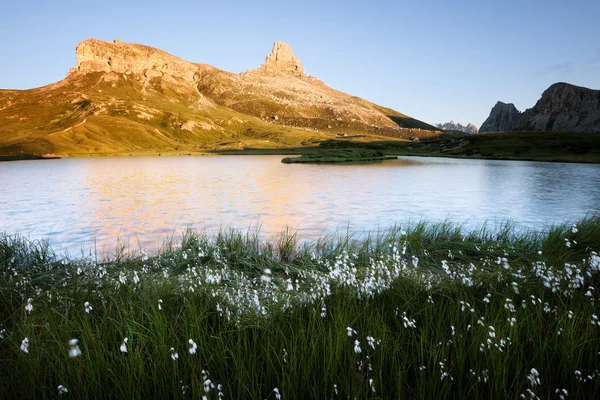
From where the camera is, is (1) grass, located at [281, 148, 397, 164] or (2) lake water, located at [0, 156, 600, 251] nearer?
(2) lake water, located at [0, 156, 600, 251]

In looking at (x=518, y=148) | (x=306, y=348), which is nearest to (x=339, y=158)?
(x=518, y=148)

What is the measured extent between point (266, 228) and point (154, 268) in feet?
26.4

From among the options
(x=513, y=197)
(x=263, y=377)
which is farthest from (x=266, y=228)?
(x=513, y=197)

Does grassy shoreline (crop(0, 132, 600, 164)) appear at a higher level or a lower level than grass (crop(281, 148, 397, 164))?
higher

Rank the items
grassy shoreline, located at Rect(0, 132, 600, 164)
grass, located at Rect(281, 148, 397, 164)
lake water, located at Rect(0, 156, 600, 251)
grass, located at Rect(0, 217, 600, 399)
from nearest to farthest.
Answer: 1. grass, located at Rect(0, 217, 600, 399)
2. lake water, located at Rect(0, 156, 600, 251)
3. grass, located at Rect(281, 148, 397, 164)
4. grassy shoreline, located at Rect(0, 132, 600, 164)

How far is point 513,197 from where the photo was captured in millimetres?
29406

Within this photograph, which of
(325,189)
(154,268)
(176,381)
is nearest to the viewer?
(176,381)

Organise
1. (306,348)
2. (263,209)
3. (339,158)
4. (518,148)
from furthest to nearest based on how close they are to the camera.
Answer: (518,148) → (339,158) → (263,209) → (306,348)

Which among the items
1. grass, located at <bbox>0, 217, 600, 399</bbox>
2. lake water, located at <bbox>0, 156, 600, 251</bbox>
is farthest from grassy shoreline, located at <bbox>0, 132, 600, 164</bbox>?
grass, located at <bbox>0, 217, 600, 399</bbox>

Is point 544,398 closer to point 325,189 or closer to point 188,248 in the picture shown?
point 188,248

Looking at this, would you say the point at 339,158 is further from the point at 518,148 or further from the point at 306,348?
the point at 306,348

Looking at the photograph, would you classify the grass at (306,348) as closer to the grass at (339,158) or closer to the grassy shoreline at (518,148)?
the grass at (339,158)

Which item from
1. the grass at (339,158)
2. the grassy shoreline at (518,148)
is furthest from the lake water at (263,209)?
the grassy shoreline at (518,148)

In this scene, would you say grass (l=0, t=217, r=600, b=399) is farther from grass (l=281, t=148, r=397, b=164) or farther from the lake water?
grass (l=281, t=148, r=397, b=164)
